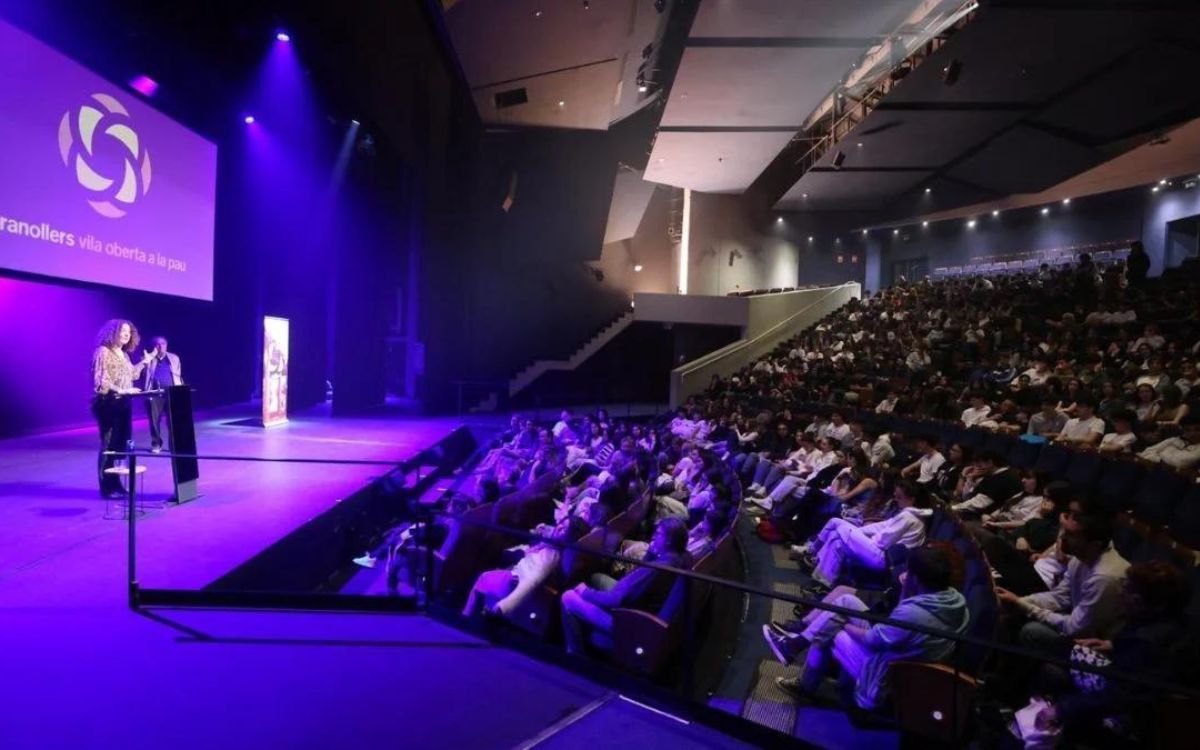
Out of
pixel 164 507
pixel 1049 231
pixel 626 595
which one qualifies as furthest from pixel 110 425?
pixel 1049 231

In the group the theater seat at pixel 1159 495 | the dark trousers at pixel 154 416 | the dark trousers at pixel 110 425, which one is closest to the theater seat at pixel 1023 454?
the theater seat at pixel 1159 495

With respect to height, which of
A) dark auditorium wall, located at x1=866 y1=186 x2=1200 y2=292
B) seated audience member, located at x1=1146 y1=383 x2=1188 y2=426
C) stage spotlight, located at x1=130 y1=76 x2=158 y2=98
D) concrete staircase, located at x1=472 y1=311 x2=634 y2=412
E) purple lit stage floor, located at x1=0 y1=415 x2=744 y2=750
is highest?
dark auditorium wall, located at x1=866 y1=186 x2=1200 y2=292

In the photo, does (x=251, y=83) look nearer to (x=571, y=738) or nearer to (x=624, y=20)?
(x=624, y=20)

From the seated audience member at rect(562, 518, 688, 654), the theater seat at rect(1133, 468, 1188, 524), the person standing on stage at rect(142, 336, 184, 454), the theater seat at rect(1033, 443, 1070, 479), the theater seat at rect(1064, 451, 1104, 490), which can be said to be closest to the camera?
the seated audience member at rect(562, 518, 688, 654)

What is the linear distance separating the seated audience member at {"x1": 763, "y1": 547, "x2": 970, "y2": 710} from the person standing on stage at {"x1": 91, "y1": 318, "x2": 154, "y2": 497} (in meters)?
5.11

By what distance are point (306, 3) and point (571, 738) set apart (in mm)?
7614

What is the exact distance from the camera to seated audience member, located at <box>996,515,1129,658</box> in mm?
2891

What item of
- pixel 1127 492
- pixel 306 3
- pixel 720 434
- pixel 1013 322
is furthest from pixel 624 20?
pixel 1127 492

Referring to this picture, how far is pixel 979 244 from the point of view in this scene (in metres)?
19.4

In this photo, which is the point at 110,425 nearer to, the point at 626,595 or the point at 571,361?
the point at 626,595

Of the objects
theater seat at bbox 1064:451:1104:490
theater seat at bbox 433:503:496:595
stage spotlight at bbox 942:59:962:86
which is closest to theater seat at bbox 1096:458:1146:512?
theater seat at bbox 1064:451:1104:490

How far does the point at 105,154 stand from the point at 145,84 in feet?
5.68

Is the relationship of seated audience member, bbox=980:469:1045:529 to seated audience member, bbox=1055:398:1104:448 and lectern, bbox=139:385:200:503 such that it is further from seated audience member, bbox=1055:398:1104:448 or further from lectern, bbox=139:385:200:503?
lectern, bbox=139:385:200:503

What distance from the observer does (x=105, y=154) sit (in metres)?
6.01
